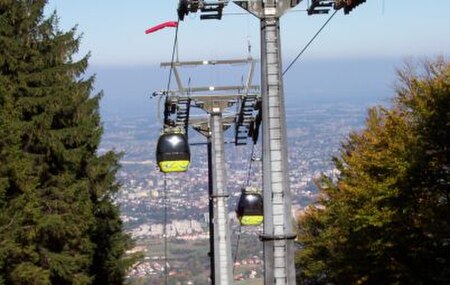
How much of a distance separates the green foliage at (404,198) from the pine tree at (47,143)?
744cm

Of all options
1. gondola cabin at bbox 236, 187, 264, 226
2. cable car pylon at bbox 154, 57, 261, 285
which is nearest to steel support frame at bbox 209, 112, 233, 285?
cable car pylon at bbox 154, 57, 261, 285

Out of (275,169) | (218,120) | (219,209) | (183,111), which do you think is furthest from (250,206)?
(275,169)

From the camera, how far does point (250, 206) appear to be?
710 inches

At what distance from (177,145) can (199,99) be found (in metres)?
7.80

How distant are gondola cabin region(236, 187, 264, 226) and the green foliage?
3844mm

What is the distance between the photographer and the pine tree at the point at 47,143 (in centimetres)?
1631

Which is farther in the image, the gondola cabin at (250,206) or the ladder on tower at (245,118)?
the ladder on tower at (245,118)

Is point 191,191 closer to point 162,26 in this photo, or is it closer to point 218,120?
point 218,120

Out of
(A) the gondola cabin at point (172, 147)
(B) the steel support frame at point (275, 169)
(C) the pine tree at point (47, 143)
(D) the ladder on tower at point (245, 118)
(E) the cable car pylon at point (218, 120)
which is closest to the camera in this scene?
→ (B) the steel support frame at point (275, 169)

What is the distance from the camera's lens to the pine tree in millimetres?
16312

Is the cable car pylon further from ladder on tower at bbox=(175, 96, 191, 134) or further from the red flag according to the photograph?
the red flag

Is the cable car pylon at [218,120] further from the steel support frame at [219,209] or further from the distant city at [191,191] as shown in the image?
the distant city at [191,191]

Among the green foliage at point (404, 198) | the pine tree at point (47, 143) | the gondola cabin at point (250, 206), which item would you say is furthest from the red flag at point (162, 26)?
the green foliage at point (404, 198)

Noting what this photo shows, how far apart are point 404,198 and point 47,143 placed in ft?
29.5
